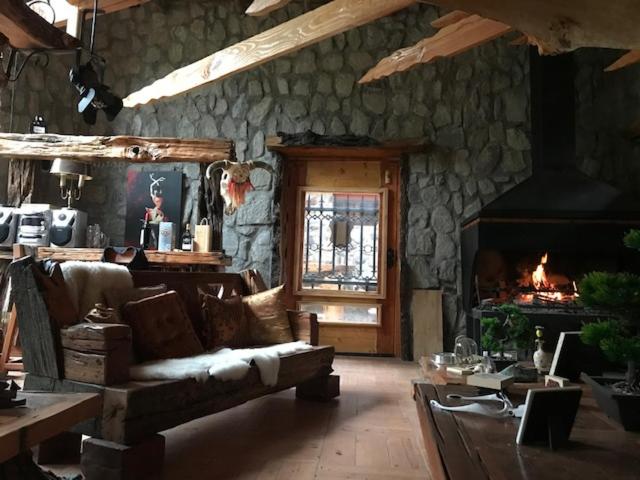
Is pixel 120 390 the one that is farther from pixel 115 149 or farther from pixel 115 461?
pixel 115 149

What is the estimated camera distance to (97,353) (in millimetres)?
1899

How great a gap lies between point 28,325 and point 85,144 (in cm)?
260

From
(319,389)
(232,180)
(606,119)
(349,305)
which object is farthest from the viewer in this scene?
(349,305)

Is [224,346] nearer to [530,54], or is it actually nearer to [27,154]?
[27,154]

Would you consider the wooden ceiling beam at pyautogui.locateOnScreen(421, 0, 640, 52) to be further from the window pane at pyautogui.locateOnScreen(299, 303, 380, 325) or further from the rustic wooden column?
the rustic wooden column

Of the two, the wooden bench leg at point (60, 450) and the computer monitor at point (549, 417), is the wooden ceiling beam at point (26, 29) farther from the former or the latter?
the computer monitor at point (549, 417)

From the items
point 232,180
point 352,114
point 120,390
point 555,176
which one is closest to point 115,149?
point 232,180

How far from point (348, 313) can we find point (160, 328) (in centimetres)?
299

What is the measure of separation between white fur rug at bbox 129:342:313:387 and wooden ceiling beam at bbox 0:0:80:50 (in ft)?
4.88

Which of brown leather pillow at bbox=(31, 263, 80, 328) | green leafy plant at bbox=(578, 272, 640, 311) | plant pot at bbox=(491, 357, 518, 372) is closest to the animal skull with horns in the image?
brown leather pillow at bbox=(31, 263, 80, 328)

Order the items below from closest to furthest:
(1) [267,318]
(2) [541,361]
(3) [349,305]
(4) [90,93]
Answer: (2) [541,361] < (1) [267,318] < (4) [90,93] < (3) [349,305]

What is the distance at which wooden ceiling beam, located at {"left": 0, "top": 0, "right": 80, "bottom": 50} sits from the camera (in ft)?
6.39

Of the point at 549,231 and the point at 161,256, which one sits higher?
the point at 549,231

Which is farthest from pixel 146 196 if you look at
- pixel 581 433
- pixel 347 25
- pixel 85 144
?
pixel 581 433
